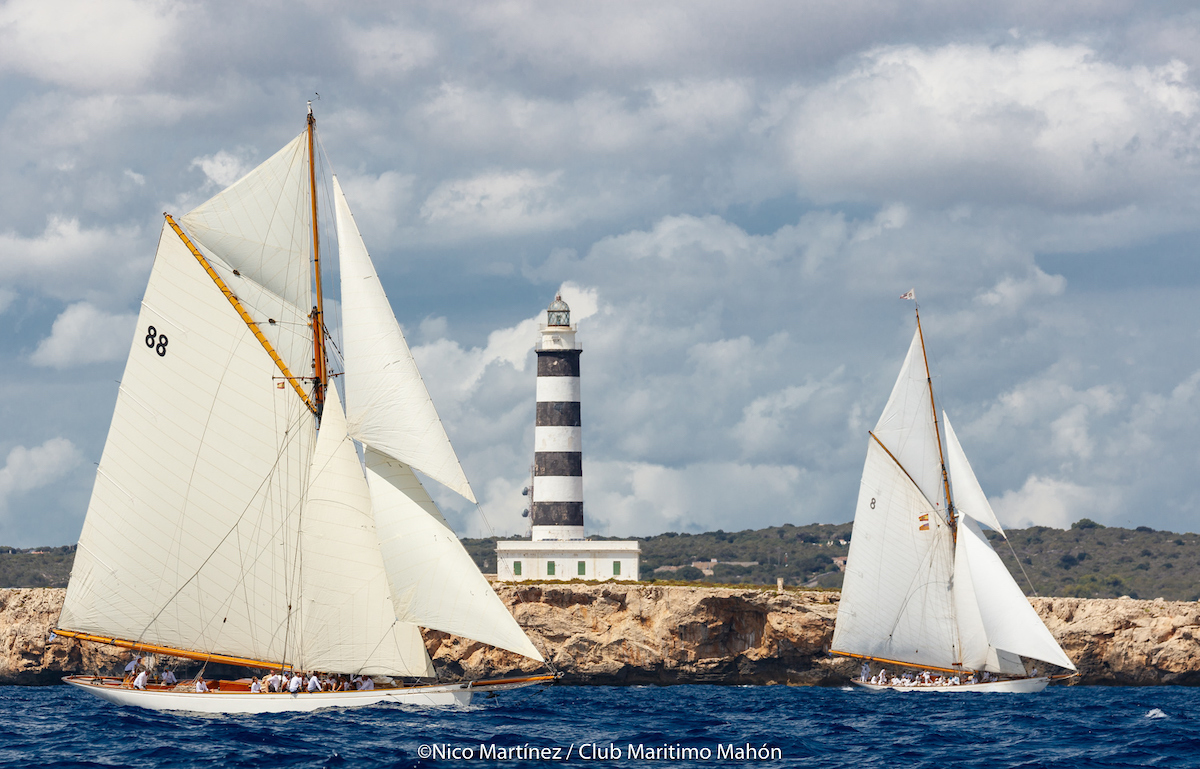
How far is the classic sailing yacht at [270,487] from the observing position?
35094 millimetres

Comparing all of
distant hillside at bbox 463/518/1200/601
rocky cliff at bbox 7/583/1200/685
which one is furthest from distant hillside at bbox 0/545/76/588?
rocky cliff at bbox 7/583/1200/685

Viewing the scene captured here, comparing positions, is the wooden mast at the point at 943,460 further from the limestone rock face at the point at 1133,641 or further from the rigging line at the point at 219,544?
the rigging line at the point at 219,544

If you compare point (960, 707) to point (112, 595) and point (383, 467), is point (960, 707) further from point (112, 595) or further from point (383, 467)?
point (112, 595)

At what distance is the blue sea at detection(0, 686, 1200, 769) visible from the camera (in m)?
Answer: 27.6

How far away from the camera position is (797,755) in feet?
96.6

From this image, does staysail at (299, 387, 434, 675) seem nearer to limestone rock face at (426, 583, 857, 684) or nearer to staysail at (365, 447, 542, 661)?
staysail at (365, 447, 542, 661)

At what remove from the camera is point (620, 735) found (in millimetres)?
32031

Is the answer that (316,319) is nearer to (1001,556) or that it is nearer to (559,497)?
(559,497)

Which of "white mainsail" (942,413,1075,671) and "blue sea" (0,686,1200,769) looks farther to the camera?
"white mainsail" (942,413,1075,671)

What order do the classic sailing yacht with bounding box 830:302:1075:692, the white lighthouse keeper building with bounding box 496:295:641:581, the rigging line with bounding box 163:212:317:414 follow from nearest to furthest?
the rigging line with bounding box 163:212:317:414 < the classic sailing yacht with bounding box 830:302:1075:692 < the white lighthouse keeper building with bounding box 496:295:641:581

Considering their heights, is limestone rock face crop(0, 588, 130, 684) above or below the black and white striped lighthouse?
below

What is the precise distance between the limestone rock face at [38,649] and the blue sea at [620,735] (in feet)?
42.4

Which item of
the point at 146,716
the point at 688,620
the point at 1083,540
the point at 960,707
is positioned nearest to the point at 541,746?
the point at 146,716

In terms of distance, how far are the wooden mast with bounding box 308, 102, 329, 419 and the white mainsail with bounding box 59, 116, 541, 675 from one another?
11.5 inches
